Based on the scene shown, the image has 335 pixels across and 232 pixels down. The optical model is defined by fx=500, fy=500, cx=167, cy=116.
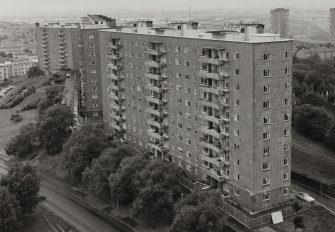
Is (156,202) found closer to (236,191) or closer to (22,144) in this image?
(236,191)

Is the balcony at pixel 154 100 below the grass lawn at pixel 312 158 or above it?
above

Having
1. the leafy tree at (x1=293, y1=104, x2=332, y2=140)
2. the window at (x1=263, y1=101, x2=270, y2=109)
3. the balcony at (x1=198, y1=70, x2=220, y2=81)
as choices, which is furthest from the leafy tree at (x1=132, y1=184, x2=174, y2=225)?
the leafy tree at (x1=293, y1=104, x2=332, y2=140)

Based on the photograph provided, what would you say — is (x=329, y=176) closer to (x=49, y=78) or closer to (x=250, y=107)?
(x=250, y=107)

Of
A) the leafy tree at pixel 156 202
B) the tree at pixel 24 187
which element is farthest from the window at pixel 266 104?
the tree at pixel 24 187

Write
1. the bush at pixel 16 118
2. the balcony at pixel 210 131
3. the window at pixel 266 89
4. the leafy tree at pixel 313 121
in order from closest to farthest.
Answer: the window at pixel 266 89, the balcony at pixel 210 131, the leafy tree at pixel 313 121, the bush at pixel 16 118

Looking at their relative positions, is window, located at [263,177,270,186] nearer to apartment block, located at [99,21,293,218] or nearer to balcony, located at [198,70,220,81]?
apartment block, located at [99,21,293,218]

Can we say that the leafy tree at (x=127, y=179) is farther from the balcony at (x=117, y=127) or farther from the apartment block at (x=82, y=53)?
the apartment block at (x=82, y=53)

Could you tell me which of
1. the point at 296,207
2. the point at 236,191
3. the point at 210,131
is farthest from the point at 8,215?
the point at 296,207
